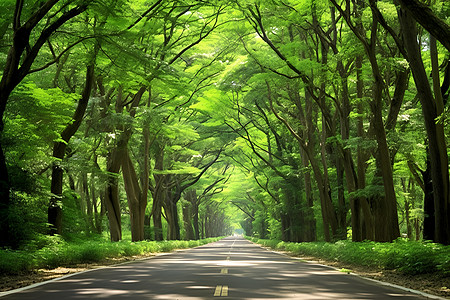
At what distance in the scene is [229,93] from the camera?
32.2 meters

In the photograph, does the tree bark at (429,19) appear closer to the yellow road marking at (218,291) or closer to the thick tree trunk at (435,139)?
the thick tree trunk at (435,139)

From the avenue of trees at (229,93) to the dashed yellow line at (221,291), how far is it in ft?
18.3

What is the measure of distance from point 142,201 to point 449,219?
66.7 ft

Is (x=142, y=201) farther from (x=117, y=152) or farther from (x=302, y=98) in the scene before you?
(x=302, y=98)

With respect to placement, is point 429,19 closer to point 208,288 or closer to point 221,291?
point 221,291

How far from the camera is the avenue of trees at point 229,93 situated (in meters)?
14.9

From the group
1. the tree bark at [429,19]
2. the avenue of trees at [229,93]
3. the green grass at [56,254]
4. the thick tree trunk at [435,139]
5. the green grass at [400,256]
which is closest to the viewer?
the tree bark at [429,19]

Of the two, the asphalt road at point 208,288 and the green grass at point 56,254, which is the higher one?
the green grass at point 56,254

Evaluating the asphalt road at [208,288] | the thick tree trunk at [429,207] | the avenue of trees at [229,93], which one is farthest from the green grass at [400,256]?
the thick tree trunk at [429,207]

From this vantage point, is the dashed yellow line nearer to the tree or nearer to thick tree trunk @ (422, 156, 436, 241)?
the tree

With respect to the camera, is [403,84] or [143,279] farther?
[403,84]

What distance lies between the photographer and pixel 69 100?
1781 cm

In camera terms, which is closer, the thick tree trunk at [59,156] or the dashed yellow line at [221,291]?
the dashed yellow line at [221,291]

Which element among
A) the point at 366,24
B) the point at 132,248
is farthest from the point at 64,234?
the point at 366,24
